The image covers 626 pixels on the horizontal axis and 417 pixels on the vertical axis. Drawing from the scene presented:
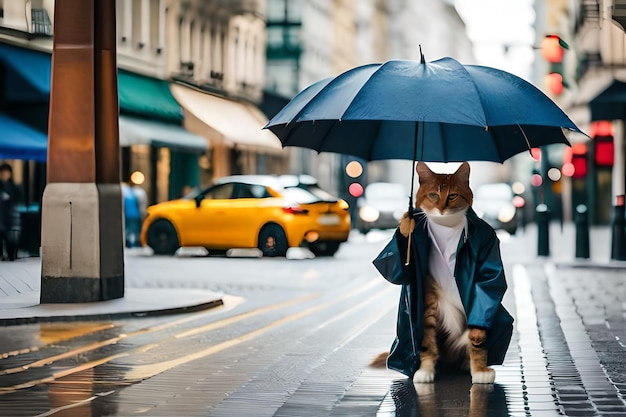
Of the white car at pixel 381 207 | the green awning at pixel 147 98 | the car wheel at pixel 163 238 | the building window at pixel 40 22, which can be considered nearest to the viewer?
the car wheel at pixel 163 238

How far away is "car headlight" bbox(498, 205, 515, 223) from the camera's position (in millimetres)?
38875

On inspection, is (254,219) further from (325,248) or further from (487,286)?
(487,286)

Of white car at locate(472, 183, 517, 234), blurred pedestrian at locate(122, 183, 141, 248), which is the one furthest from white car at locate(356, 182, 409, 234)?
blurred pedestrian at locate(122, 183, 141, 248)

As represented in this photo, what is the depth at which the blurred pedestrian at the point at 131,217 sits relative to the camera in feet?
91.8

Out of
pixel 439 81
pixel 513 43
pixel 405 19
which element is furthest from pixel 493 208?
pixel 405 19

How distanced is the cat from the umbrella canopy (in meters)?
0.45

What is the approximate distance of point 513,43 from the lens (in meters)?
31.9

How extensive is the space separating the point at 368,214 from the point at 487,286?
1198 inches

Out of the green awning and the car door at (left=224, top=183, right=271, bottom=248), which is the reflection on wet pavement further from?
the green awning

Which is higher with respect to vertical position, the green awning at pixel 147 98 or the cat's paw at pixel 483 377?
the green awning at pixel 147 98

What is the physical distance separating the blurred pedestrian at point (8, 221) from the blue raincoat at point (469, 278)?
14.7m

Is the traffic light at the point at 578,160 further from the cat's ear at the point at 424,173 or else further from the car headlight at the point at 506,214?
the cat's ear at the point at 424,173

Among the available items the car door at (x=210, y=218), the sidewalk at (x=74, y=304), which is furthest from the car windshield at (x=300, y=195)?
the sidewalk at (x=74, y=304)

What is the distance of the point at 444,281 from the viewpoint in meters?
8.23
